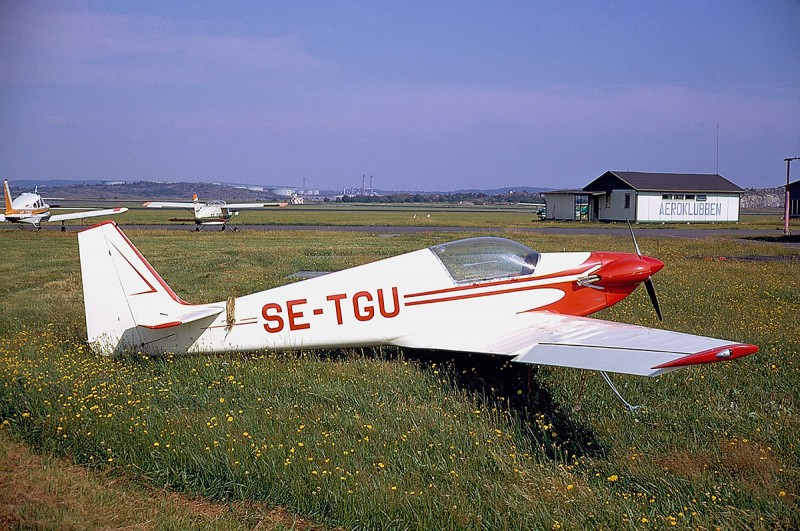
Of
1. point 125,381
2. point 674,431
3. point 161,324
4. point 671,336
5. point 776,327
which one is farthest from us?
point 776,327

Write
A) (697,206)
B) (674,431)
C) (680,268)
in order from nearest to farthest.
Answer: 1. (674,431)
2. (680,268)
3. (697,206)

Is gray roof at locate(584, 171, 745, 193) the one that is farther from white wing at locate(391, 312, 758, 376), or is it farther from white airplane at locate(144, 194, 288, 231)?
white wing at locate(391, 312, 758, 376)

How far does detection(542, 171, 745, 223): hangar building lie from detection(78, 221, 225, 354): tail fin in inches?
2002

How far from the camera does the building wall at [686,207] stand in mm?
54531

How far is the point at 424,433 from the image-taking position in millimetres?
6137

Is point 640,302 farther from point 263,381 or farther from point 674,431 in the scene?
point 263,381

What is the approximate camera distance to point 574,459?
566 centimetres

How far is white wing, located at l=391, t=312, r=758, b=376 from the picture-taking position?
573cm

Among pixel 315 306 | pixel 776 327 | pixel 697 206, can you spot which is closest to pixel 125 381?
pixel 315 306

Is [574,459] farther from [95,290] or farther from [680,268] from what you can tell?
[680,268]

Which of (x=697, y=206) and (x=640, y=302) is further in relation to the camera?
(x=697, y=206)

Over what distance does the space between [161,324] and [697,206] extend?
56.2 metres

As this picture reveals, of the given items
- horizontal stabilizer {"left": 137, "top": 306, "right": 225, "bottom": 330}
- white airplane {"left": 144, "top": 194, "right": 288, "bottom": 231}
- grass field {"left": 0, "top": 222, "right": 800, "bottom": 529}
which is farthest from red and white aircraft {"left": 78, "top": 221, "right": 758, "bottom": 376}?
white airplane {"left": 144, "top": 194, "right": 288, "bottom": 231}

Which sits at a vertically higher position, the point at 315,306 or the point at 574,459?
the point at 315,306
